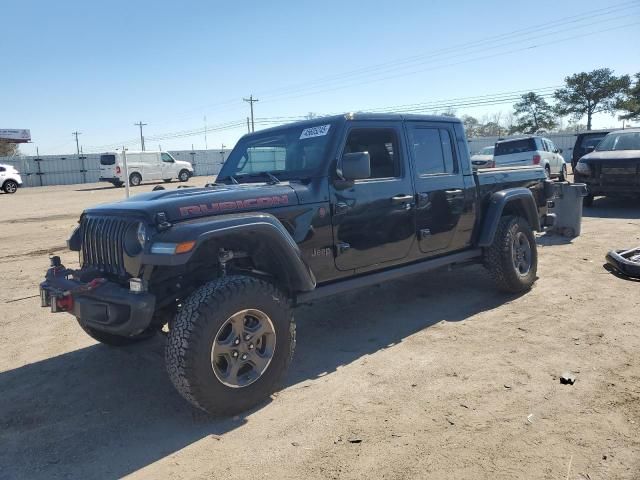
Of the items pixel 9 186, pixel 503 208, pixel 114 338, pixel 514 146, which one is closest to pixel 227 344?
pixel 114 338

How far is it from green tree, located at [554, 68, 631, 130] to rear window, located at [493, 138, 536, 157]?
41.4 meters

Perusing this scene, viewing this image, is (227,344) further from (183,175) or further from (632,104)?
(632,104)

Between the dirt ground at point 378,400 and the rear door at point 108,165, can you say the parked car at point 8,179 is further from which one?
the dirt ground at point 378,400

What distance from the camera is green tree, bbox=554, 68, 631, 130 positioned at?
5100cm

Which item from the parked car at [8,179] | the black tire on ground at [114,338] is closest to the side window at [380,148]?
the black tire on ground at [114,338]

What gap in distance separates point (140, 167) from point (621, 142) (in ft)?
79.1

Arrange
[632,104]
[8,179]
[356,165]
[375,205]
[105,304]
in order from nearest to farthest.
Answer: [105,304] → [356,165] → [375,205] → [8,179] → [632,104]

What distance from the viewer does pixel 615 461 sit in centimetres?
262

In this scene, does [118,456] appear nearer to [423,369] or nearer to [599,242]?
[423,369]

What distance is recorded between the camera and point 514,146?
58.1ft

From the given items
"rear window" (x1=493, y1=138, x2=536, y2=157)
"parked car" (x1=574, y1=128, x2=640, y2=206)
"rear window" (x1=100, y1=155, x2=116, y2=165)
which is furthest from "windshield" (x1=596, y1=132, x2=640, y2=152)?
"rear window" (x1=100, y1=155, x2=116, y2=165)

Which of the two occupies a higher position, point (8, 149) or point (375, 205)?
point (8, 149)

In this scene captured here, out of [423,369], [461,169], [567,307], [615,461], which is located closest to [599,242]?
[567,307]

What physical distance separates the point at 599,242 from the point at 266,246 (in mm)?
6764
